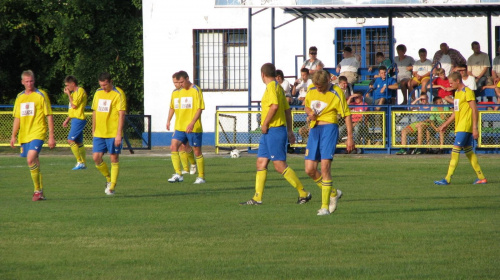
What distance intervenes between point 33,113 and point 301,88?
44.8ft

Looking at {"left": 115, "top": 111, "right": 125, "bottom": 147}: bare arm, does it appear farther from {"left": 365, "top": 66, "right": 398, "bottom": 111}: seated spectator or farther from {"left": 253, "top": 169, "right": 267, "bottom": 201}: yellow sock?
{"left": 365, "top": 66, "right": 398, "bottom": 111}: seated spectator

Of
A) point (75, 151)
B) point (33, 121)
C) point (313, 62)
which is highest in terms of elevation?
point (313, 62)

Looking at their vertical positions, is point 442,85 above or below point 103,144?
above

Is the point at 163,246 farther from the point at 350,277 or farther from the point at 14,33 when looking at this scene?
the point at 14,33

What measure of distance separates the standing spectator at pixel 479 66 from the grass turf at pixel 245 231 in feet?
28.2

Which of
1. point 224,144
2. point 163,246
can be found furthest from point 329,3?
point 163,246

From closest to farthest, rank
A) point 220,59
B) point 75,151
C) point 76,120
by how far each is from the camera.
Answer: point 75,151
point 76,120
point 220,59

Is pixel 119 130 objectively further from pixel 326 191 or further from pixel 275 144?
pixel 326 191

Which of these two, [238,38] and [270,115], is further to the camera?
[238,38]

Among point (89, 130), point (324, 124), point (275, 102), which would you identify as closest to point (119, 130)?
point (275, 102)

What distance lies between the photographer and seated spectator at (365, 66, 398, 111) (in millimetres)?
25609

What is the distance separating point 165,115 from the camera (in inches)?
1265

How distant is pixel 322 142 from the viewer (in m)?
11.5

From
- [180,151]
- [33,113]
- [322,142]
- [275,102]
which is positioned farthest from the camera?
[180,151]
